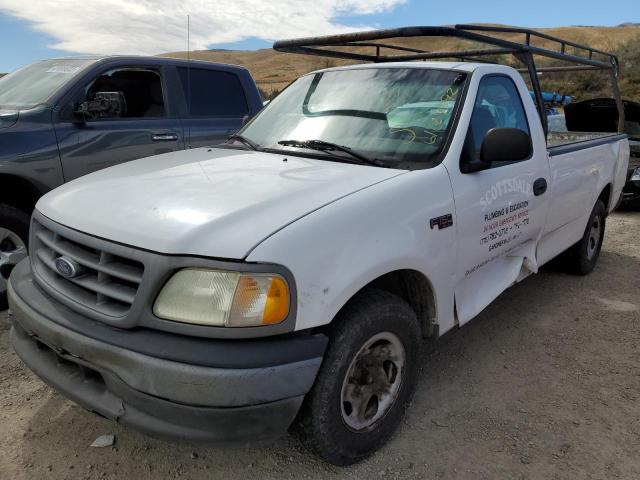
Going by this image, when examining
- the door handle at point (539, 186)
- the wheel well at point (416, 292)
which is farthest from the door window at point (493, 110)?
the wheel well at point (416, 292)

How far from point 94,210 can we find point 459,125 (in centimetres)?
186

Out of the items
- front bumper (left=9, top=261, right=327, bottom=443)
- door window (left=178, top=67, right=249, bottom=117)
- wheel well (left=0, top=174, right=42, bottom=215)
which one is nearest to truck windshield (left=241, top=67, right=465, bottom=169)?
front bumper (left=9, top=261, right=327, bottom=443)

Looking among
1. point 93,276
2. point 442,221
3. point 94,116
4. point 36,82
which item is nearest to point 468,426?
point 442,221

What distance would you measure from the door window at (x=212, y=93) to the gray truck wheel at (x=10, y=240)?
196 centimetres

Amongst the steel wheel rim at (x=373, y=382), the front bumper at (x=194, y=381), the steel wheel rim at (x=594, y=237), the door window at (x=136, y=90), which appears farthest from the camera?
the steel wheel rim at (x=594, y=237)

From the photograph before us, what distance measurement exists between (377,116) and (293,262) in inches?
53.4

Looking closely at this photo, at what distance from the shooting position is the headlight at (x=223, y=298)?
6.09 ft

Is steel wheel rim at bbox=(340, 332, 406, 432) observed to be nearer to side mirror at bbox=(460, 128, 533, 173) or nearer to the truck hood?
the truck hood

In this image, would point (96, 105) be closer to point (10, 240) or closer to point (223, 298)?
point (10, 240)

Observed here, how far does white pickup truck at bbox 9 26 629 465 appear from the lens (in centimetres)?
186

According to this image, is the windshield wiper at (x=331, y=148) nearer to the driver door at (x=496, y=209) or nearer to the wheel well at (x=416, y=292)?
the driver door at (x=496, y=209)

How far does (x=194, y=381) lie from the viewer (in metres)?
1.79

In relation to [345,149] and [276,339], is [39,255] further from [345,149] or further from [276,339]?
[345,149]

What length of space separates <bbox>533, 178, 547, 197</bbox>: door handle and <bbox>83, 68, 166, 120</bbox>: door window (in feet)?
11.2
